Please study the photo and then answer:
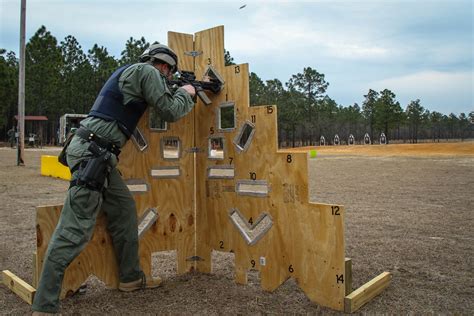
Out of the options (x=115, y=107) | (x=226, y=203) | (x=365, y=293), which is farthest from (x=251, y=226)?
(x=115, y=107)

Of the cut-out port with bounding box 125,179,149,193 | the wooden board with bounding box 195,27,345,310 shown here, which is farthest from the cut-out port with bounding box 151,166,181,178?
the wooden board with bounding box 195,27,345,310

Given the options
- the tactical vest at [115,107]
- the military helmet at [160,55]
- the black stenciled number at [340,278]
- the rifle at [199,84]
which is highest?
the military helmet at [160,55]

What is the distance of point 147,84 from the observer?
3725 millimetres

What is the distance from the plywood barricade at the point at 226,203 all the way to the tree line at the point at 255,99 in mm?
41057

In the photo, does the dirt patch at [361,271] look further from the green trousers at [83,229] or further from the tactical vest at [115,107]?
the tactical vest at [115,107]

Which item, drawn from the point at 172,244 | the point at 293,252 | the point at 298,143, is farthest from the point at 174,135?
the point at 298,143

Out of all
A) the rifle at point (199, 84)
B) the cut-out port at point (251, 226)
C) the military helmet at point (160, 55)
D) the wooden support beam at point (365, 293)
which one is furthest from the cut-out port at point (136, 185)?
the wooden support beam at point (365, 293)

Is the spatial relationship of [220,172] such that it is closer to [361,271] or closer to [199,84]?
[199,84]

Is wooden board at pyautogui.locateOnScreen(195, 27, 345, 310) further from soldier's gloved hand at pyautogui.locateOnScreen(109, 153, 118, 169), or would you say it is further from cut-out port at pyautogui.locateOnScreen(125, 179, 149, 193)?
soldier's gloved hand at pyautogui.locateOnScreen(109, 153, 118, 169)

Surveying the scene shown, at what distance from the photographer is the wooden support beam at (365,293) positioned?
3.60 m

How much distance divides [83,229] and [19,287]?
3.77ft

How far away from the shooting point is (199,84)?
4.43 metres

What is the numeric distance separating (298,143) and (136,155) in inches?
3091

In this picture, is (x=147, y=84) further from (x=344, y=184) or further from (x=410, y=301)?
(x=344, y=184)
